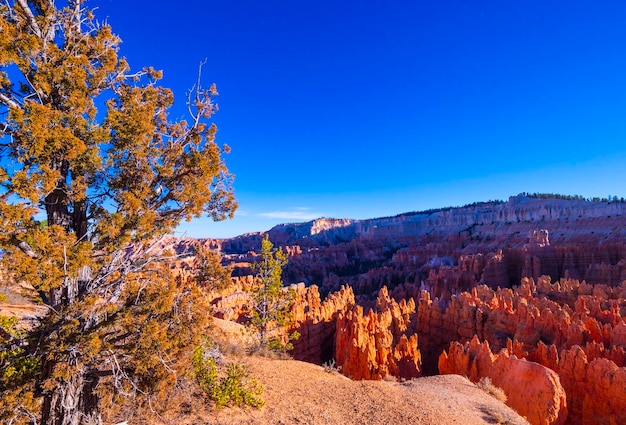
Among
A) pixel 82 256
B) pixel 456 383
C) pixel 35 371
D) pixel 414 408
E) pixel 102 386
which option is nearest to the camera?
pixel 82 256

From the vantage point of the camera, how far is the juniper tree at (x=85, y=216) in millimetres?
4773

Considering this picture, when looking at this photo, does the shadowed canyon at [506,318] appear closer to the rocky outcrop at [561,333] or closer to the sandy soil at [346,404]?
the rocky outcrop at [561,333]

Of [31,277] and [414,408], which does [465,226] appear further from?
[31,277]

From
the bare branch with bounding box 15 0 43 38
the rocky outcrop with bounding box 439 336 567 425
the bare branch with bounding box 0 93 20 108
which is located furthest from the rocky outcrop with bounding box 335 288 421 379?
the bare branch with bounding box 15 0 43 38

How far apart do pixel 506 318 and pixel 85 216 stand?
2742cm

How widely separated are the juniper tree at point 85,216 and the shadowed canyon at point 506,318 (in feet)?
4.38

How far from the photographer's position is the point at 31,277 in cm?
448

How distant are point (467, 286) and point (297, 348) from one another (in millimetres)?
29551

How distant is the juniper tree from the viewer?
4773 millimetres

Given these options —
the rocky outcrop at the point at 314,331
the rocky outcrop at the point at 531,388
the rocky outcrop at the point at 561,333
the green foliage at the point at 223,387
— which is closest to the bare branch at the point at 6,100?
the green foliage at the point at 223,387

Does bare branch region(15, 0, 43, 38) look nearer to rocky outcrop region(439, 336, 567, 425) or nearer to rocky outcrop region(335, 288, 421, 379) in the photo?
rocky outcrop region(439, 336, 567, 425)

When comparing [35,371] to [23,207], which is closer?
[23,207]

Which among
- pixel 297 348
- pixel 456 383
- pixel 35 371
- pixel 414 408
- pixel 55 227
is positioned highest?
pixel 55 227

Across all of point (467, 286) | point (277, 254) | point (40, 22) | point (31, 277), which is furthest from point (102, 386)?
point (467, 286)
